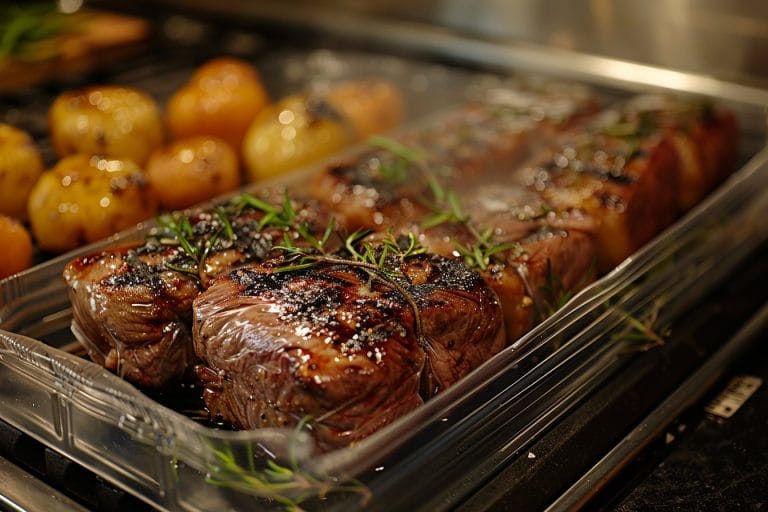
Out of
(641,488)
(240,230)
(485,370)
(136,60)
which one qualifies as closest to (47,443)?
(240,230)

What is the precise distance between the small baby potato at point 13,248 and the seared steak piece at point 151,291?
1.29ft

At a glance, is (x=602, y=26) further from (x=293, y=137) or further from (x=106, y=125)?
(x=106, y=125)

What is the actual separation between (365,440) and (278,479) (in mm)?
168

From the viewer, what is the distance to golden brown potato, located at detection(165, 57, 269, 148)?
135 inches

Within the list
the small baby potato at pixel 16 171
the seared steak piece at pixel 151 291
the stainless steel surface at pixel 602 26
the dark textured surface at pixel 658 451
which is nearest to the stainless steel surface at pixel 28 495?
the seared steak piece at pixel 151 291

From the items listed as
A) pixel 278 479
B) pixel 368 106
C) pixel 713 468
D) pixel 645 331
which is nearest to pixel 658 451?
pixel 713 468

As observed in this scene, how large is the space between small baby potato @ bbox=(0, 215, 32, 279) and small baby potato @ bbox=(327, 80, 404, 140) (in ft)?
4.35

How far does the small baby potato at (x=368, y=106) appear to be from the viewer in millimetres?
3537

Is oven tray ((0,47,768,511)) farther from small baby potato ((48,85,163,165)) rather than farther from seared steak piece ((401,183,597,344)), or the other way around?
small baby potato ((48,85,163,165))

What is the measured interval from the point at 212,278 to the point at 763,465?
1.37m

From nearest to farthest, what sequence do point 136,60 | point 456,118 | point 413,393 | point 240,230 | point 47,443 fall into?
point 413,393 → point 47,443 → point 240,230 → point 456,118 → point 136,60

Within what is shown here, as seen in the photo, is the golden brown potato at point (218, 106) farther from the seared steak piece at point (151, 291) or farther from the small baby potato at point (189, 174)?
the seared steak piece at point (151, 291)

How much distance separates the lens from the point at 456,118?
3330mm

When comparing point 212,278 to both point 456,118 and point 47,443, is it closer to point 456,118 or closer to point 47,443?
point 47,443
